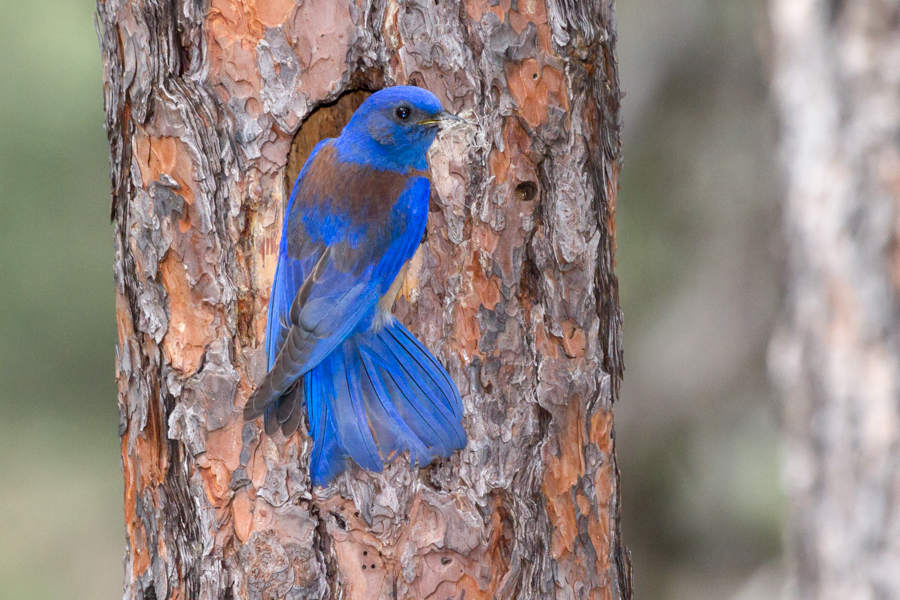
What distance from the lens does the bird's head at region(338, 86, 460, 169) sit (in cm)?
206

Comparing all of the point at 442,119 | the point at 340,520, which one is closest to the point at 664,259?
the point at 442,119

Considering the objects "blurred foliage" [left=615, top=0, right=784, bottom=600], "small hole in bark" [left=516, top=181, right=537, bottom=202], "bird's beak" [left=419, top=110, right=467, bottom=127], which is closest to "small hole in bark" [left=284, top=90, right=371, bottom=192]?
"bird's beak" [left=419, top=110, right=467, bottom=127]

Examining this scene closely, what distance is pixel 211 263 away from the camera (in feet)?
6.82

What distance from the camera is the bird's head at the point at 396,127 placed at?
6.76ft

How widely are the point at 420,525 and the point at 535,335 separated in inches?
21.6

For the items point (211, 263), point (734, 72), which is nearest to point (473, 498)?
point (211, 263)

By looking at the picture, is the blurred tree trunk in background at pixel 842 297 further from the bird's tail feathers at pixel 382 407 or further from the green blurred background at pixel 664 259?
the green blurred background at pixel 664 259

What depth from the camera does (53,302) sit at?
4488 mm

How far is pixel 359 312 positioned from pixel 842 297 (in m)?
1.38

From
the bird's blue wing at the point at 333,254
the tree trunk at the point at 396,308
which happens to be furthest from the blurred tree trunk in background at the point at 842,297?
the bird's blue wing at the point at 333,254

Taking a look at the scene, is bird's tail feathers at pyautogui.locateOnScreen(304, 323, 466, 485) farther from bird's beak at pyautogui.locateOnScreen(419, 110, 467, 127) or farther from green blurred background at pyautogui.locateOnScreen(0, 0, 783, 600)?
green blurred background at pyautogui.locateOnScreen(0, 0, 783, 600)

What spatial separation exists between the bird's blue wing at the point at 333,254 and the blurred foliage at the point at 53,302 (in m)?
2.77

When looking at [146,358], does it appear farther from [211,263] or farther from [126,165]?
[126,165]

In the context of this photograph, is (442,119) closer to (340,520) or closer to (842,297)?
(340,520)
